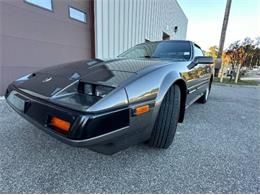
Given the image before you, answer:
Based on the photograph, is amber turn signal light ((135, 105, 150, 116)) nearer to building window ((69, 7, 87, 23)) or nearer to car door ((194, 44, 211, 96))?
car door ((194, 44, 211, 96))

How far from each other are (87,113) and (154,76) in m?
0.65

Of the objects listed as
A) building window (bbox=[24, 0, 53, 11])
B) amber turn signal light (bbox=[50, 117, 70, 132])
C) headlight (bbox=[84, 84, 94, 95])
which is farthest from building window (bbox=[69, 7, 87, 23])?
amber turn signal light (bbox=[50, 117, 70, 132])

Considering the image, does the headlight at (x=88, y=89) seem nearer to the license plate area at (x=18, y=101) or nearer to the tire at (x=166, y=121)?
the license plate area at (x=18, y=101)

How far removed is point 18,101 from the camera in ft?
4.16

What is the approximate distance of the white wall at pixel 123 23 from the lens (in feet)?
16.3

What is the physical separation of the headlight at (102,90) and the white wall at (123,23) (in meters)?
4.28

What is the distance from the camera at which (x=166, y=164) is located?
53.2 inches

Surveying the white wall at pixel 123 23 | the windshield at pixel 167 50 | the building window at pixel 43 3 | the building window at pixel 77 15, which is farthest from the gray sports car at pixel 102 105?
the white wall at pixel 123 23

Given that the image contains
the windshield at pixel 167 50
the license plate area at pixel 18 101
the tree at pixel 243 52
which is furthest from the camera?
the tree at pixel 243 52

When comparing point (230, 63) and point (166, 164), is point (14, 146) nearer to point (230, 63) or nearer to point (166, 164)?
point (166, 164)

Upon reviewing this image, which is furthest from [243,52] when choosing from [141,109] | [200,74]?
[141,109]

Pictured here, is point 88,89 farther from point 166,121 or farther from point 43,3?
point 43,3

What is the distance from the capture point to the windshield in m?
2.12

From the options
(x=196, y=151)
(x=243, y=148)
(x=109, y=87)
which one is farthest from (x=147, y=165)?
(x=243, y=148)
